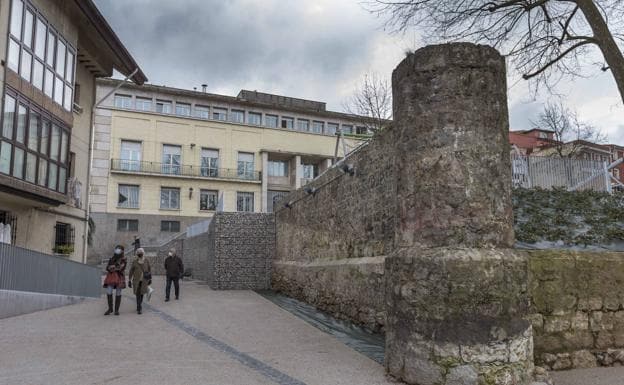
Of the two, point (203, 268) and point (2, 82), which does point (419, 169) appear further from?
point (203, 268)

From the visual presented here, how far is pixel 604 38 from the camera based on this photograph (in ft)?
40.9

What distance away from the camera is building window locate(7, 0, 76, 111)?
13.3 m

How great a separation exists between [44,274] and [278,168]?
104 feet

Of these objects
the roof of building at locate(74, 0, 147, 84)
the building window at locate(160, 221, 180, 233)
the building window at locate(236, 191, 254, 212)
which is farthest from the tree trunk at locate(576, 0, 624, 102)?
the building window at locate(160, 221, 180, 233)

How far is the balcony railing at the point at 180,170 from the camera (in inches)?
1472

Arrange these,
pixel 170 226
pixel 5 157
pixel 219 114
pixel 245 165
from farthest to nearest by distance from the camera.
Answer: pixel 219 114 < pixel 245 165 < pixel 170 226 < pixel 5 157

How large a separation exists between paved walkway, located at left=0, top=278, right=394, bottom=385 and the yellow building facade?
25.4 metres

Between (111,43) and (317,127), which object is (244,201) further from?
(111,43)

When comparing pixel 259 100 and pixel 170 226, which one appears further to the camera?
pixel 259 100

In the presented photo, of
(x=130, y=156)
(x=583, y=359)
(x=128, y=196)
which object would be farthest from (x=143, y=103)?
(x=583, y=359)

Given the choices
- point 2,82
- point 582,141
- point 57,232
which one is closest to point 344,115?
point 582,141

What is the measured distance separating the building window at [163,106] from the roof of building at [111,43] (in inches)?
867

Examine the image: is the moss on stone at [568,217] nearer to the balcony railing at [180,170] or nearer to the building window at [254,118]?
the balcony railing at [180,170]

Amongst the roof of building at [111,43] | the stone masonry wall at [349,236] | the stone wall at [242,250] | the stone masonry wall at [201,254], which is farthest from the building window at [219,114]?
the stone masonry wall at [349,236]
